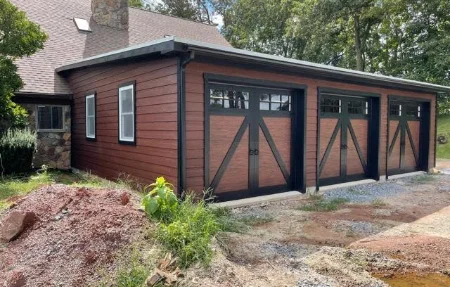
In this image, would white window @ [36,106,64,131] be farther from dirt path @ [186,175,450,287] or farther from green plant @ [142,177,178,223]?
green plant @ [142,177,178,223]

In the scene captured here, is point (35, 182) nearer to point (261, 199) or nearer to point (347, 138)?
point (261, 199)

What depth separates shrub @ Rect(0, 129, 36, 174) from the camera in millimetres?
7469

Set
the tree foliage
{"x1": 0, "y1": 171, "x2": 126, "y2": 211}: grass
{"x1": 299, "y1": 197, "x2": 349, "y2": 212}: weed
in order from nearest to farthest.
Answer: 1. {"x1": 0, "y1": 171, "x2": 126, "y2": 211}: grass
2. {"x1": 299, "y1": 197, "x2": 349, "y2": 212}: weed
3. the tree foliage

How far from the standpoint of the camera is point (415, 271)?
3.53m

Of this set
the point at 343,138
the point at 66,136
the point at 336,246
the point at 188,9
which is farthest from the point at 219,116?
the point at 188,9

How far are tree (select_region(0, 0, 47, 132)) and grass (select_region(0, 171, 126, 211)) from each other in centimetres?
147

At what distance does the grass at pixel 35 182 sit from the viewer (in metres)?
5.57

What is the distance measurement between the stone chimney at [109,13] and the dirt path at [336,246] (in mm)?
9652

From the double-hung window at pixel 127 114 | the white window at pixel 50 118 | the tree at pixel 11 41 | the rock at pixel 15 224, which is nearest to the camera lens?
the rock at pixel 15 224

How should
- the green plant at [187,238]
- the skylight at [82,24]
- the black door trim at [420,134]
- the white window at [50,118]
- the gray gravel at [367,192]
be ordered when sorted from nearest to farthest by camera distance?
the green plant at [187,238] → the gray gravel at [367,192] → the white window at [50,118] → the black door trim at [420,134] → the skylight at [82,24]

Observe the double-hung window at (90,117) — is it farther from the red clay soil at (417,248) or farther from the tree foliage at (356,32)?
the tree foliage at (356,32)

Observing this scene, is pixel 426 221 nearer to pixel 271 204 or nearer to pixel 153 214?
pixel 271 204

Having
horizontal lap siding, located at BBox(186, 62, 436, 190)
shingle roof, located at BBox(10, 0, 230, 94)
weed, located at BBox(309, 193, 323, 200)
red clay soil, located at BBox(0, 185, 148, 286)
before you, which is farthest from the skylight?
red clay soil, located at BBox(0, 185, 148, 286)

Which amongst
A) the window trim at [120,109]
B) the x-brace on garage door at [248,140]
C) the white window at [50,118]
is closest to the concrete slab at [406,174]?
the x-brace on garage door at [248,140]
